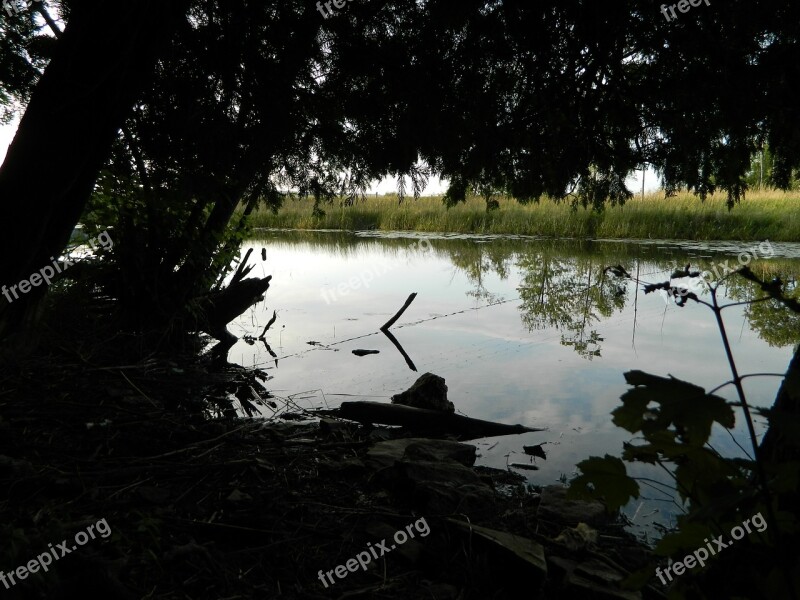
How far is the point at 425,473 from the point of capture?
2.73 metres

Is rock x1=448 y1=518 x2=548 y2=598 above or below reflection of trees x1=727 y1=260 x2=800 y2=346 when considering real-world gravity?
below

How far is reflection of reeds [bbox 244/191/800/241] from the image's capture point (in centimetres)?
1747

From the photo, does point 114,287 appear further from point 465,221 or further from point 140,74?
point 465,221

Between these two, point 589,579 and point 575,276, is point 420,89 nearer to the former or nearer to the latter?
point 589,579

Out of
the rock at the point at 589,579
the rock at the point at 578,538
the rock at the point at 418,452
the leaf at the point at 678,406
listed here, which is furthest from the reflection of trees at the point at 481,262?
the leaf at the point at 678,406

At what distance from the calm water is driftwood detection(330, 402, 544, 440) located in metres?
0.12

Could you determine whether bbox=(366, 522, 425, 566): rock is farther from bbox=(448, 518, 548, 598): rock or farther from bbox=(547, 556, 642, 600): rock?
bbox=(547, 556, 642, 600): rock

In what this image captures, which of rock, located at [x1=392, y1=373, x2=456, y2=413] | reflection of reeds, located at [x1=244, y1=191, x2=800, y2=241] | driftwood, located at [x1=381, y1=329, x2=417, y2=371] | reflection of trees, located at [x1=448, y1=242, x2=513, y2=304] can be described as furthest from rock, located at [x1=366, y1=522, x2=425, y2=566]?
reflection of reeds, located at [x1=244, y1=191, x2=800, y2=241]

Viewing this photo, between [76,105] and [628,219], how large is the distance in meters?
19.5

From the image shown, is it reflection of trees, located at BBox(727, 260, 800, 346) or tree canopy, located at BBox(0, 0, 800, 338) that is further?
reflection of trees, located at BBox(727, 260, 800, 346)

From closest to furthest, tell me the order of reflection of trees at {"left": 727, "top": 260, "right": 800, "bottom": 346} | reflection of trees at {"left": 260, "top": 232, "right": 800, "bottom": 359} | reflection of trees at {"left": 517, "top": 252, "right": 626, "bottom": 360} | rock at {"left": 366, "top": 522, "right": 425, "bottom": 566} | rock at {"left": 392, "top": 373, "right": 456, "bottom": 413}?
rock at {"left": 366, "top": 522, "right": 425, "bottom": 566} → rock at {"left": 392, "top": 373, "right": 456, "bottom": 413} → reflection of trees at {"left": 727, "top": 260, "right": 800, "bottom": 346} → reflection of trees at {"left": 517, "top": 252, "right": 626, "bottom": 360} → reflection of trees at {"left": 260, "top": 232, "right": 800, "bottom": 359}

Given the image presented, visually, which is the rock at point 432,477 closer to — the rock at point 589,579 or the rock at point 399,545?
the rock at point 399,545

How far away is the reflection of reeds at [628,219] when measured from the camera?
1747cm

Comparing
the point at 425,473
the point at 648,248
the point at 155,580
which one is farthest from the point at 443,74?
the point at 648,248
